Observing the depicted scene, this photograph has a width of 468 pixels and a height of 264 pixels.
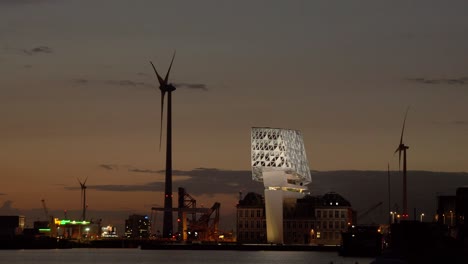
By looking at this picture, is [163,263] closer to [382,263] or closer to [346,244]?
[346,244]

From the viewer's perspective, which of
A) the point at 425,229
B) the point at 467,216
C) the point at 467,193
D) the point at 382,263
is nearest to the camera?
the point at 382,263

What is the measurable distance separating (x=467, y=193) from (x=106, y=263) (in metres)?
47.4

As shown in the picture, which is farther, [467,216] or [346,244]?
[346,244]

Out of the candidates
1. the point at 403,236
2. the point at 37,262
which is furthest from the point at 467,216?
the point at 37,262

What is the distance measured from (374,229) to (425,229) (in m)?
91.7

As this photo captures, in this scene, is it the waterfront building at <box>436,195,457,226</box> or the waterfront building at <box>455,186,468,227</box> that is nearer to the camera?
the waterfront building at <box>455,186,468,227</box>

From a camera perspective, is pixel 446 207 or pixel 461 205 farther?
pixel 446 207

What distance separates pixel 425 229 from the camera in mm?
97438

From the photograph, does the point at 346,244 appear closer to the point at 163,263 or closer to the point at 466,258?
the point at 163,263

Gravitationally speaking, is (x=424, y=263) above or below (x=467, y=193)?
below

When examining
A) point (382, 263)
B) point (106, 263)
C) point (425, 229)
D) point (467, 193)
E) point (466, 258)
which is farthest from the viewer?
point (106, 263)

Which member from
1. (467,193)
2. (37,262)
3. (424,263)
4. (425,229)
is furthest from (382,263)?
(37,262)

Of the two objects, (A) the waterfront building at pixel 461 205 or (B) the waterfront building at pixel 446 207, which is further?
(B) the waterfront building at pixel 446 207

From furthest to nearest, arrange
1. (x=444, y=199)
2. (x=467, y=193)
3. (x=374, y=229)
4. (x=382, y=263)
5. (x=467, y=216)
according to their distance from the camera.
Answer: (x=374, y=229) → (x=444, y=199) → (x=467, y=193) → (x=467, y=216) → (x=382, y=263)
